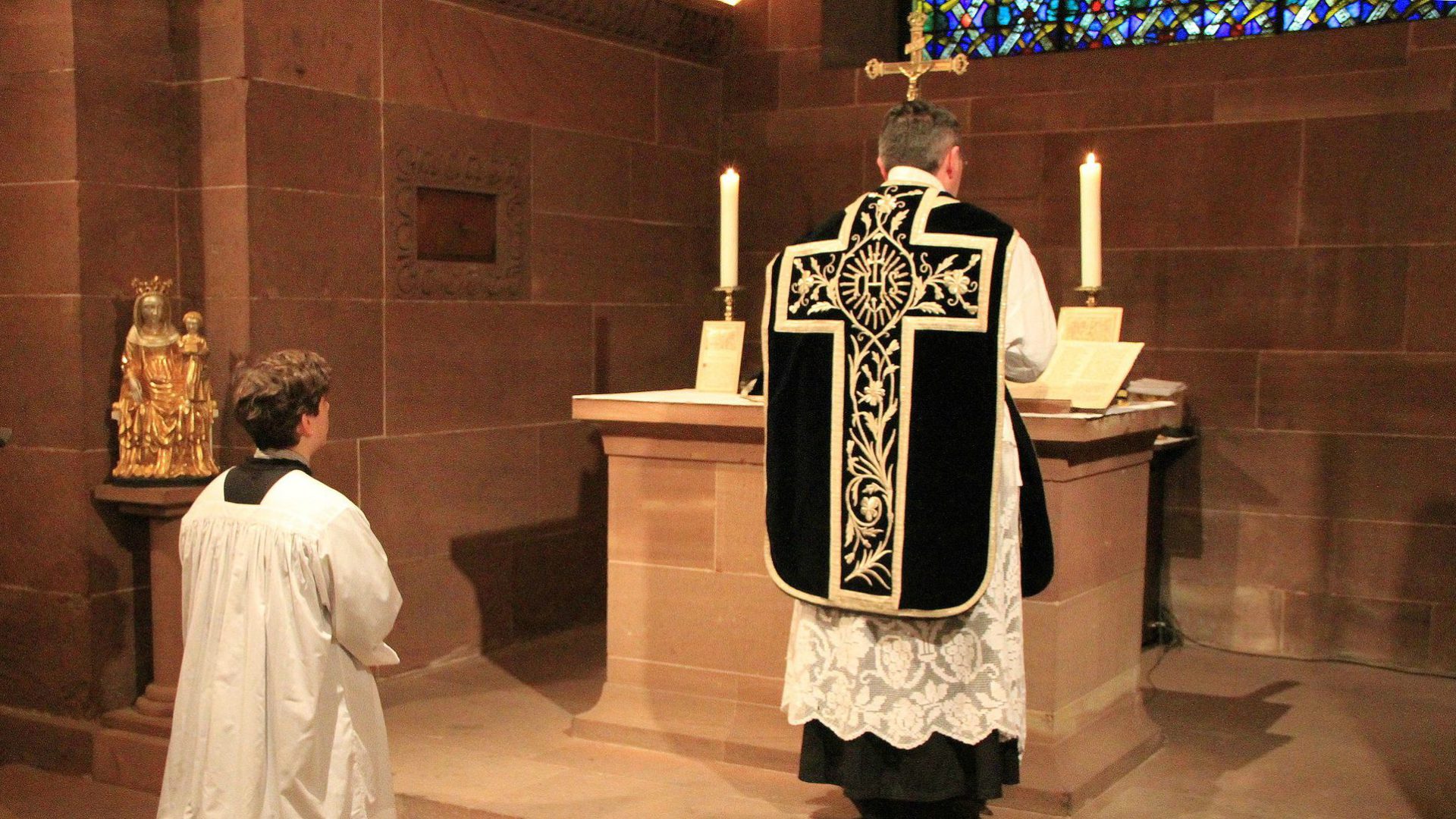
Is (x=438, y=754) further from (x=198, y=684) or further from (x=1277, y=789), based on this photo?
(x=1277, y=789)

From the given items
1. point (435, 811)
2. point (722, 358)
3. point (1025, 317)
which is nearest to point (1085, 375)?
point (1025, 317)

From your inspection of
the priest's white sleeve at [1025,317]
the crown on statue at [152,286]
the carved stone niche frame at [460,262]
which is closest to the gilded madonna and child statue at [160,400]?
the crown on statue at [152,286]

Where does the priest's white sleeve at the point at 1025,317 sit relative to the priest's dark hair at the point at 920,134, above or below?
below

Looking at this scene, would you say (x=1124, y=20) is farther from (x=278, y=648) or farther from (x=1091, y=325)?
(x=278, y=648)

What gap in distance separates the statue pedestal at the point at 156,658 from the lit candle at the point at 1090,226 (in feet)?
9.21

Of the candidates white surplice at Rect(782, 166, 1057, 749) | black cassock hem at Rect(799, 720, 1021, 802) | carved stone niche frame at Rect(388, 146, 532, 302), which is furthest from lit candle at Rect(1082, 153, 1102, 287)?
carved stone niche frame at Rect(388, 146, 532, 302)

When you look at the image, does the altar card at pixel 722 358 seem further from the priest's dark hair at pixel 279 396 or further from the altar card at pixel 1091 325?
the priest's dark hair at pixel 279 396

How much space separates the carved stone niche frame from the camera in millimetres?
5820

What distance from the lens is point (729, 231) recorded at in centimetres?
484

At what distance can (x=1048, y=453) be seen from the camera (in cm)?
430

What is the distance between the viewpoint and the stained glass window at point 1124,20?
6230mm

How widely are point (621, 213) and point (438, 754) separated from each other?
2.92 metres

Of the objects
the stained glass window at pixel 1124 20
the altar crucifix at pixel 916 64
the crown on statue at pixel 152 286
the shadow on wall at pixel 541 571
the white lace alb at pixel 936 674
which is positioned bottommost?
the shadow on wall at pixel 541 571

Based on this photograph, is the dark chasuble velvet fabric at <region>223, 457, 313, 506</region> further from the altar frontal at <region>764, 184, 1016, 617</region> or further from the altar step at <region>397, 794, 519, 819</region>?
the altar step at <region>397, 794, 519, 819</region>
